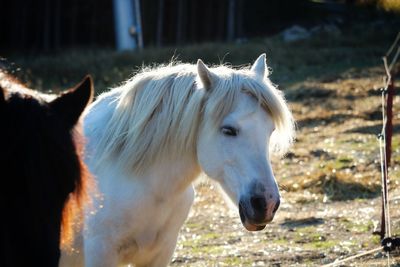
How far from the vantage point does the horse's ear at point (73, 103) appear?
12.0 feet

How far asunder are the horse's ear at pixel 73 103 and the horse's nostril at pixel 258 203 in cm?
118

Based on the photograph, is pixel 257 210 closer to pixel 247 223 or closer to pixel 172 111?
pixel 247 223

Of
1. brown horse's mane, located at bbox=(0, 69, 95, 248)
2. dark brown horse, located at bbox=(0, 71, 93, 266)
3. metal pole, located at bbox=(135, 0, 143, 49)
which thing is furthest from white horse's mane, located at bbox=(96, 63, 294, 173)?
metal pole, located at bbox=(135, 0, 143, 49)

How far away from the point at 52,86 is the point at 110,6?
27.0 feet

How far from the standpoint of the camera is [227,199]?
488 cm

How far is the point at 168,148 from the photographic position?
5062 millimetres

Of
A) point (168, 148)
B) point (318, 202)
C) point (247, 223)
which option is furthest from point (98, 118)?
point (318, 202)

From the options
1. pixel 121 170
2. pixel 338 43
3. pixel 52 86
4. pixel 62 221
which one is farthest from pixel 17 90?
pixel 338 43

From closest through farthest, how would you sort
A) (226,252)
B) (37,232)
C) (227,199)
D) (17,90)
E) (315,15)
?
(37,232) < (17,90) < (227,199) < (226,252) < (315,15)

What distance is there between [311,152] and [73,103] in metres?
8.43

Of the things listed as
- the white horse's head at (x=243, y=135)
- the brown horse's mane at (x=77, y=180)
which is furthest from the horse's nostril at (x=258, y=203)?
the brown horse's mane at (x=77, y=180)

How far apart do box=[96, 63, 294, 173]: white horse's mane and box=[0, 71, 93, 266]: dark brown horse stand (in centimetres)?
137

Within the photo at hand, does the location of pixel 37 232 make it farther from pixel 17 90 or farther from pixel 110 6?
pixel 110 6

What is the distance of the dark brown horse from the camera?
329 centimetres
